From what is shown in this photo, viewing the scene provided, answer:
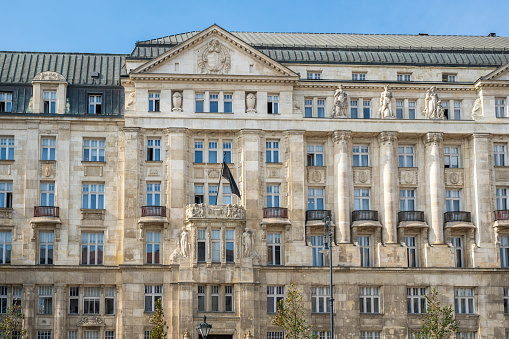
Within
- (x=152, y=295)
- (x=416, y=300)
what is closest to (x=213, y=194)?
(x=152, y=295)

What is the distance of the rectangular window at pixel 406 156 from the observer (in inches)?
3059

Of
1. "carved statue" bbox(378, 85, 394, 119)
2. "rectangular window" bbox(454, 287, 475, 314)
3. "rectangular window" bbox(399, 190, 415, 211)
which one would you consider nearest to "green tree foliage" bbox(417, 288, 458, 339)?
"rectangular window" bbox(454, 287, 475, 314)

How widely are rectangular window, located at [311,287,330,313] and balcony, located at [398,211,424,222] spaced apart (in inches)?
327

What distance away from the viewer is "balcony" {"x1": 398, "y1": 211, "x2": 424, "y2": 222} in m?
75.9

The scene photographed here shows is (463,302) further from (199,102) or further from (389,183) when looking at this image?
(199,102)

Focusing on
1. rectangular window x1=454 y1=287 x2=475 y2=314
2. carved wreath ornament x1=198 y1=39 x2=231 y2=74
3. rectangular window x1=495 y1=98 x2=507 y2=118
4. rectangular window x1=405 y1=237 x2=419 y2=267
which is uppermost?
carved wreath ornament x1=198 y1=39 x2=231 y2=74

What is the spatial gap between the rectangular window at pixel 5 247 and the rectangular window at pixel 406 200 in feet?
99.9

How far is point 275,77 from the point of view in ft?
250

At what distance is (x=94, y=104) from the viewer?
77562 millimetres

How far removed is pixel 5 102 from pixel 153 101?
1185 cm

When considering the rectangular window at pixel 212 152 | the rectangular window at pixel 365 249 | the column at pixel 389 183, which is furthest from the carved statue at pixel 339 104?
the rectangular window at pixel 365 249

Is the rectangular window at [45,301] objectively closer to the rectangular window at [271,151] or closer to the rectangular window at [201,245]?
the rectangular window at [201,245]

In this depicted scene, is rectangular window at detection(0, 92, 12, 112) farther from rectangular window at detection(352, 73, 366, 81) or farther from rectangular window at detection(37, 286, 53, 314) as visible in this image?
rectangular window at detection(352, 73, 366, 81)

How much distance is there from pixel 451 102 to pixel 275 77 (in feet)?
47.9
